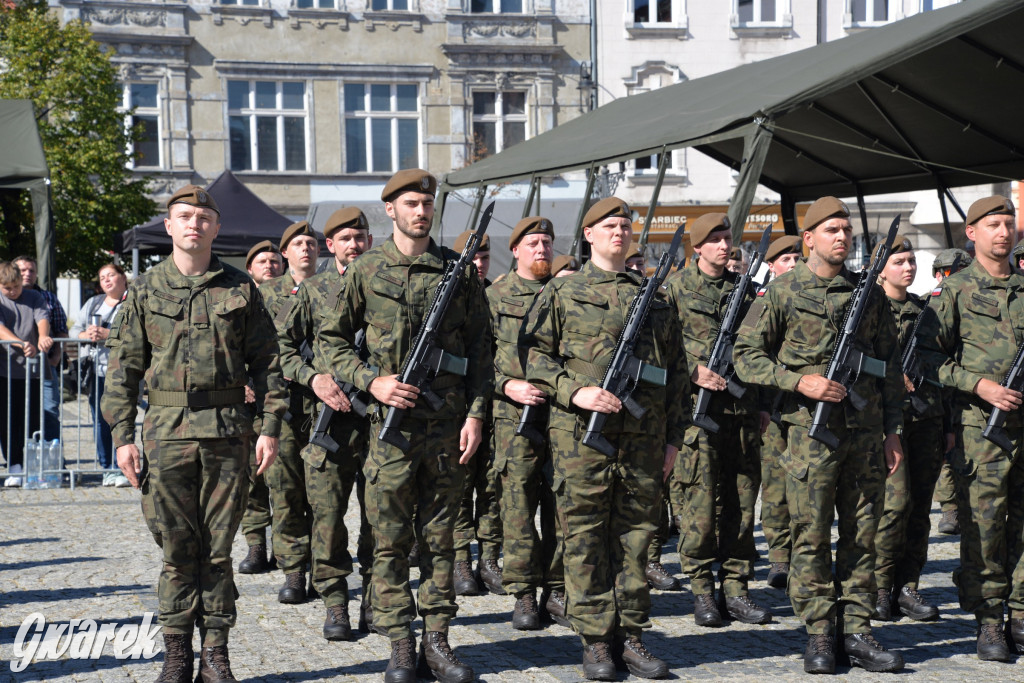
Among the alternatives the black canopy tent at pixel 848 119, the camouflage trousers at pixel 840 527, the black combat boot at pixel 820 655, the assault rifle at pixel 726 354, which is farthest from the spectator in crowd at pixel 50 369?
the black combat boot at pixel 820 655

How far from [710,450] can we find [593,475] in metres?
1.46

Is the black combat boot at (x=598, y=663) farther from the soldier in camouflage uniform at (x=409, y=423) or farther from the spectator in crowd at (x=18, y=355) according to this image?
the spectator in crowd at (x=18, y=355)

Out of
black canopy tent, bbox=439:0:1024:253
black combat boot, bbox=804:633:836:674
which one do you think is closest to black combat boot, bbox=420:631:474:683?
black combat boot, bbox=804:633:836:674

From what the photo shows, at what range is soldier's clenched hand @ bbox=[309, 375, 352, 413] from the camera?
230 inches

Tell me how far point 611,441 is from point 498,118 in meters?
25.8

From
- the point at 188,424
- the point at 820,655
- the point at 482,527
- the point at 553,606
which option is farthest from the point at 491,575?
the point at 188,424

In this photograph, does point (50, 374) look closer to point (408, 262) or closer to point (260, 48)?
point (408, 262)

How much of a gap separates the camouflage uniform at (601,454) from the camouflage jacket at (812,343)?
0.42m

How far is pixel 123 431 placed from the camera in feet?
17.0

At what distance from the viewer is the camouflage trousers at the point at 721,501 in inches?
260

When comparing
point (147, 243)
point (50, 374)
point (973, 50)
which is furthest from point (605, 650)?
point (147, 243)

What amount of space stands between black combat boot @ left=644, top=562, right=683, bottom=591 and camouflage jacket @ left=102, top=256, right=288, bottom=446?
3.07 metres

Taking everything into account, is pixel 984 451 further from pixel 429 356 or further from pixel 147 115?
pixel 147 115

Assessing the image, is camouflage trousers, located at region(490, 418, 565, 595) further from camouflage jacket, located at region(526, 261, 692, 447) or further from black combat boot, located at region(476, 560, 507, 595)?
camouflage jacket, located at region(526, 261, 692, 447)
